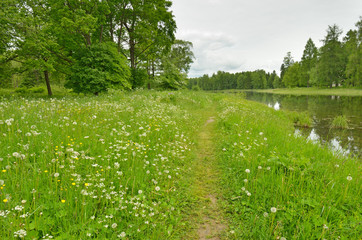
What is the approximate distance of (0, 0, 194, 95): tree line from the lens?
13594mm

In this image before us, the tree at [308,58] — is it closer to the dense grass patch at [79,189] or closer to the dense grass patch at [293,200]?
the dense grass patch at [293,200]

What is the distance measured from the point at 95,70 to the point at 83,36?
5.59 meters

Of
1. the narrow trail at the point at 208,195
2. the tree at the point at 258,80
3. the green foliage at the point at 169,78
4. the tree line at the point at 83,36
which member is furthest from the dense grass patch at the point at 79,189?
the tree at the point at 258,80

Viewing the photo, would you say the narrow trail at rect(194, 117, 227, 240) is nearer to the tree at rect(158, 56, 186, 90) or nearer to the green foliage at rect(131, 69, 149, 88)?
the green foliage at rect(131, 69, 149, 88)

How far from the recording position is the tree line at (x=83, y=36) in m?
13.6

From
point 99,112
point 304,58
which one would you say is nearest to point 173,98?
point 99,112

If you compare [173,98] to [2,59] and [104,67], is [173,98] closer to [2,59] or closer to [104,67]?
[104,67]

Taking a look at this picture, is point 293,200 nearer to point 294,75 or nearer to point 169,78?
point 169,78

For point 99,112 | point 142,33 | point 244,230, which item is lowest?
point 244,230

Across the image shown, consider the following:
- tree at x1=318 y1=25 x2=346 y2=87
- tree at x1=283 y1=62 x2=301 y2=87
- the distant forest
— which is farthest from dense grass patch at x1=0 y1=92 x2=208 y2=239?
tree at x1=283 y1=62 x2=301 y2=87

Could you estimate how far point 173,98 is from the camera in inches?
668

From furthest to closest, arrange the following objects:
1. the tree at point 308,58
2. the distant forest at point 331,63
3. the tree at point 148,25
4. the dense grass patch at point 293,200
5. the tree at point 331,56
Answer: the tree at point 308,58, the tree at point 331,56, the distant forest at point 331,63, the tree at point 148,25, the dense grass patch at point 293,200

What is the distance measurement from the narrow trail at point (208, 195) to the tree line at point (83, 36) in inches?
501

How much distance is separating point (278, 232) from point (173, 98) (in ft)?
49.7
